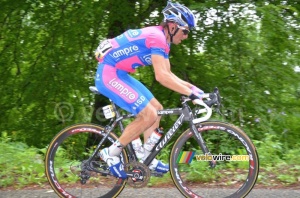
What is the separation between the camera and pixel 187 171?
4895 millimetres

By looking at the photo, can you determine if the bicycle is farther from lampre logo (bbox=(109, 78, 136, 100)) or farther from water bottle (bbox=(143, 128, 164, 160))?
lampre logo (bbox=(109, 78, 136, 100))

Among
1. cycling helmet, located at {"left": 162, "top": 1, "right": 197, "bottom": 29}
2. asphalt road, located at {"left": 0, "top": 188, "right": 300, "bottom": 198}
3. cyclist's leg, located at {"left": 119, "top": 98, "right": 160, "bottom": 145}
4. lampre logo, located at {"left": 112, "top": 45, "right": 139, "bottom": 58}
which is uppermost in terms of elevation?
cycling helmet, located at {"left": 162, "top": 1, "right": 197, "bottom": 29}

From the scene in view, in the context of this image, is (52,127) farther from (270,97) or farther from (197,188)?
(197,188)

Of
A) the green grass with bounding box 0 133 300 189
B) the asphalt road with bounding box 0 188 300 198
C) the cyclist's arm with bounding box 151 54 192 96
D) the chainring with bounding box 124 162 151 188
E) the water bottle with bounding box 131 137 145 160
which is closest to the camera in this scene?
the cyclist's arm with bounding box 151 54 192 96

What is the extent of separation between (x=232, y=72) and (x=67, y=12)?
3.09m

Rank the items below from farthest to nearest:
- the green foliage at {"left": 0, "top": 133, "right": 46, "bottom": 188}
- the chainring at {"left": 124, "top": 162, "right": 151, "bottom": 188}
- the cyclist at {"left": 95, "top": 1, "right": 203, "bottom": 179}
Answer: the green foliage at {"left": 0, "top": 133, "right": 46, "bottom": 188} < the chainring at {"left": 124, "top": 162, "right": 151, "bottom": 188} < the cyclist at {"left": 95, "top": 1, "right": 203, "bottom": 179}

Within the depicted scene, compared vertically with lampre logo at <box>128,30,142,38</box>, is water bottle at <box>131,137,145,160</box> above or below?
below

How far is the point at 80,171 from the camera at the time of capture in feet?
15.8

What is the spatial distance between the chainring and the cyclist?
81mm

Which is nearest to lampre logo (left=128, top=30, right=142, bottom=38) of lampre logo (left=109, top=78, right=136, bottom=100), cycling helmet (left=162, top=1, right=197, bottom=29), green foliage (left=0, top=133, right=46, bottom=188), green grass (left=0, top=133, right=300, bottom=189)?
cycling helmet (left=162, top=1, right=197, bottom=29)

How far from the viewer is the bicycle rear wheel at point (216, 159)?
435 cm

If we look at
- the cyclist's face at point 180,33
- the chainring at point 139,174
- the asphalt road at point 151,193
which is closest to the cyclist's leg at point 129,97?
the chainring at point 139,174

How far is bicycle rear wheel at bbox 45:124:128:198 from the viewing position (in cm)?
472

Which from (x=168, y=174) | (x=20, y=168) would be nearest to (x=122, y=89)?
(x=168, y=174)
